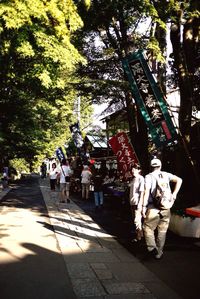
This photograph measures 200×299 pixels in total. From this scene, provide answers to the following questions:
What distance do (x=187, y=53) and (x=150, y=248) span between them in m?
7.22

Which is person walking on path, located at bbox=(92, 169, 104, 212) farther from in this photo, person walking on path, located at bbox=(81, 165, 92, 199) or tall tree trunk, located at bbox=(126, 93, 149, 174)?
person walking on path, located at bbox=(81, 165, 92, 199)

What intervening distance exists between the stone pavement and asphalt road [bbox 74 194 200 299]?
0.55 ft

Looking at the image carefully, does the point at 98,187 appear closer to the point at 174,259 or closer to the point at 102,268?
the point at 174,259

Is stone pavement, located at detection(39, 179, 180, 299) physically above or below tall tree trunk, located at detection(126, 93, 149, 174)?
below

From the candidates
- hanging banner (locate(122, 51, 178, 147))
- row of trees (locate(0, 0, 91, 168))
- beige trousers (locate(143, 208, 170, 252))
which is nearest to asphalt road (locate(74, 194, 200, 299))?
beige trousers (locate(143, 208, 170, 252))

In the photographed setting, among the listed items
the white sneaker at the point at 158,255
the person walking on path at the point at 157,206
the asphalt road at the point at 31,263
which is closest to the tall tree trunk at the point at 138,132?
the asphalt road at the point at 31,263

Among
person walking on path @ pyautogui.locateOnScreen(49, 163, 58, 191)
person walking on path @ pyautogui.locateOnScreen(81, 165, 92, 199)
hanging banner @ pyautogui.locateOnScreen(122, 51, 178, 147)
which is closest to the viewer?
hanging banner @ pyautogui.locateOnScreen(122, 51, 178, 147)

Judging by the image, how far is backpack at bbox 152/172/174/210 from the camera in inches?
271

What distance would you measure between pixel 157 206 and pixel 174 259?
1.11 meters

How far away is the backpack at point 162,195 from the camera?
271 inches

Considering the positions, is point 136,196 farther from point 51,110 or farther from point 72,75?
point 51,110

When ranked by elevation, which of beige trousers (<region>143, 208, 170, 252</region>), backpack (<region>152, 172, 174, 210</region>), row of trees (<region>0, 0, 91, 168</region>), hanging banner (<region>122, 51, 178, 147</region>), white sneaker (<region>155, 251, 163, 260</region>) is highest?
row of trees (<region>0, 0, 91, 168</region>)

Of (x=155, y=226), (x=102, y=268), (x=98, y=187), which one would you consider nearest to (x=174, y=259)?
(x=155, y=226)

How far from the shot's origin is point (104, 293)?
5.11 metres
